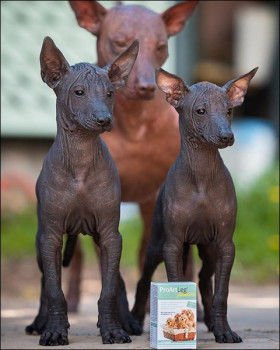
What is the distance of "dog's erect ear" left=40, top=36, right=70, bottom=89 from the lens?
14.3ft

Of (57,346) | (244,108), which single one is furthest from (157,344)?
(244,108)

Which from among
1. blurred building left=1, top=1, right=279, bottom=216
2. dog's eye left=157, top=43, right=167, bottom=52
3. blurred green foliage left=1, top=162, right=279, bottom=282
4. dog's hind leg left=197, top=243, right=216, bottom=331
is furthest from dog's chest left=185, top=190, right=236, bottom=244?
blurred building left=1, top=1, right=279, bottom=216

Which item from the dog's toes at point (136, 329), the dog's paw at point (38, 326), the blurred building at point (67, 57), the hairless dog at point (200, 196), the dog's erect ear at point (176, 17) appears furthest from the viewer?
the blurred building at point (67, 57)

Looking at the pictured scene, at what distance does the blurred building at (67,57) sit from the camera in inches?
433

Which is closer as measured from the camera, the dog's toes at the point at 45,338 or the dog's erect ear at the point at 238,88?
the dog's toes at the point at 45,338

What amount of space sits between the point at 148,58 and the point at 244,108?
9.60 m

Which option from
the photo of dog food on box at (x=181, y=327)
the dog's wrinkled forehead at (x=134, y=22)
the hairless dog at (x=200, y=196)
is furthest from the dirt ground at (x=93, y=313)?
the dog's wrinkled forehead at (x=134, y=22)

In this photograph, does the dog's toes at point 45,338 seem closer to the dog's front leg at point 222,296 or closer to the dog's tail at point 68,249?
the dog's tail at point 68,249

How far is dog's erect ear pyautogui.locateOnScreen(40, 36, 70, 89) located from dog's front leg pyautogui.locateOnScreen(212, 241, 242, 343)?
4.11 ft

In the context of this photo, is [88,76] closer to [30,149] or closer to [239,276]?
[239,276]

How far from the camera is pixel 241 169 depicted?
40.7ft

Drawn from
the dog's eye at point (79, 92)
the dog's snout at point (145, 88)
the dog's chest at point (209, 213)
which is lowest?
the dog's chest at point (209, 213)

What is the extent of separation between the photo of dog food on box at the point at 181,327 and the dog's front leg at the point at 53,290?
0.58 meters

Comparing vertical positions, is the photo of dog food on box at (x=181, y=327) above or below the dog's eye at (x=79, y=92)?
below
